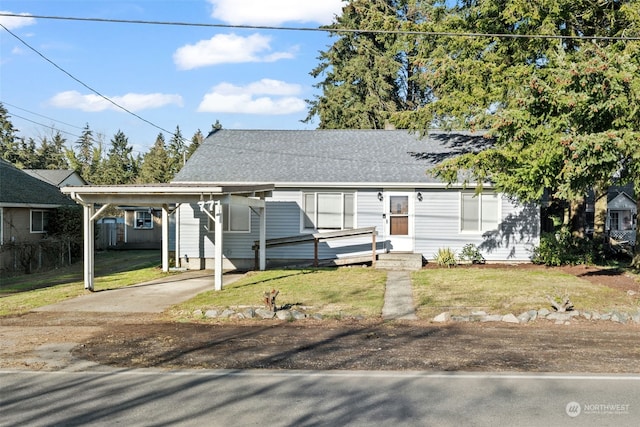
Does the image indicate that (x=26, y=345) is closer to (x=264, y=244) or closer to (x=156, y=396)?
(x=156, y=396)

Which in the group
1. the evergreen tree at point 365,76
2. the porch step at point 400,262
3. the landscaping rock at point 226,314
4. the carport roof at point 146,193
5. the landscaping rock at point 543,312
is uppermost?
the evergreen tree at point 365,76

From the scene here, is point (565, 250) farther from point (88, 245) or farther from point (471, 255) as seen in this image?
point (88, 245)

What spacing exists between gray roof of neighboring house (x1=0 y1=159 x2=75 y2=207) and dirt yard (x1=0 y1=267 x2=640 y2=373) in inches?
535

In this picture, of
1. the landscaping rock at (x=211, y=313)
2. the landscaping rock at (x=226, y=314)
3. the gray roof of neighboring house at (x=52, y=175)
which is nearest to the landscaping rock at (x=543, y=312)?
the landscaping rock at (x=226, y=314)

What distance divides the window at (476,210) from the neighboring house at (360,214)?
1.4 inches

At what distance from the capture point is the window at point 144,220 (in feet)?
115

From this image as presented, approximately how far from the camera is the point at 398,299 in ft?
44.8

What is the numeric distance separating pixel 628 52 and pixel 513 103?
A: 3789mm

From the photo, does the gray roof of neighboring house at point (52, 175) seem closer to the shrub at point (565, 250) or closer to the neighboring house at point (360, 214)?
the neighboring house at point (360, 214)

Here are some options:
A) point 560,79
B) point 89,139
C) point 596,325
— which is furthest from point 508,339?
point 89,139

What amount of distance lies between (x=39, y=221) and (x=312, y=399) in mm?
23548

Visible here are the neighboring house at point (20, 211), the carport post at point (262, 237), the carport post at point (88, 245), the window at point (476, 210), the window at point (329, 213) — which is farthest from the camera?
the neighboring house at point (20, 211)

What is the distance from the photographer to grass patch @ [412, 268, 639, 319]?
12.5 meters

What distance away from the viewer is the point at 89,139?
317 feet
